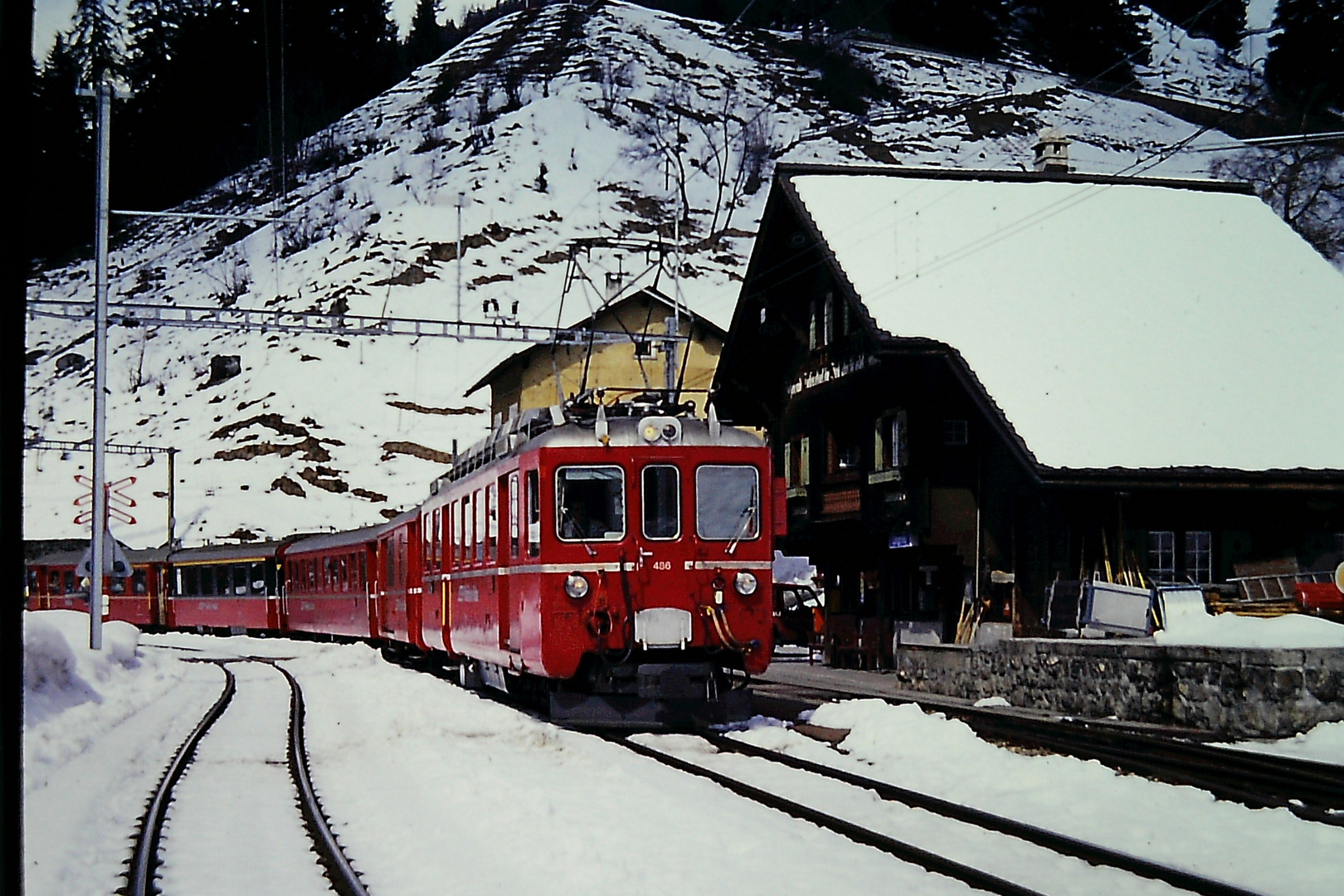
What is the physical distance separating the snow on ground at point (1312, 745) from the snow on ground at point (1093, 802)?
237cm

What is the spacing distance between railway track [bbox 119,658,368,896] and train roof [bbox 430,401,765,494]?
12.0 ft

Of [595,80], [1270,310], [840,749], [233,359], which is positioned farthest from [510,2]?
[840,749]

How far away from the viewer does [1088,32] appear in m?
75.8

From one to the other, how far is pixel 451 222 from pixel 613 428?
86664mm

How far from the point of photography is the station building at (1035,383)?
77.0 feet

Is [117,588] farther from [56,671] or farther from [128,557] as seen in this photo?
[56,671]

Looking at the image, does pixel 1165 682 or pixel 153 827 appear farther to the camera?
pixel 1165 682

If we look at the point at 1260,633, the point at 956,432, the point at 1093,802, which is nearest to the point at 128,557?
the point at 956,432

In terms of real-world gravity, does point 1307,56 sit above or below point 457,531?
above

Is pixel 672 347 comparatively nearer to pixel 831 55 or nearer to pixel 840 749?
pixel 840 749

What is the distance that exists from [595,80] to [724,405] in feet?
304

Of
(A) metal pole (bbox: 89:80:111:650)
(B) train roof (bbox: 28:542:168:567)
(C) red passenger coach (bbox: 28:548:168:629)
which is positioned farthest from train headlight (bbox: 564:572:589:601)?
(B) train roof (bbox: 28:542:168:567)

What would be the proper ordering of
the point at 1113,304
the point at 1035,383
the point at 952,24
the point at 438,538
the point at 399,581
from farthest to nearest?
the point at 952,24 < the point at 1113,304 < the point at 399,581 < the point at 1035,383 < the point at 438,538

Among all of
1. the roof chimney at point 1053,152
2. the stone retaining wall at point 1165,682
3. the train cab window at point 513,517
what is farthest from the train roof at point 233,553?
the train cab window at point 513,517
